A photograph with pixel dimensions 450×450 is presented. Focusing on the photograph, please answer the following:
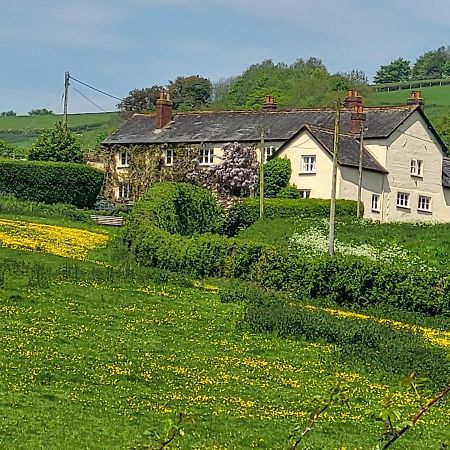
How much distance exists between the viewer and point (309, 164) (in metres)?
59.7

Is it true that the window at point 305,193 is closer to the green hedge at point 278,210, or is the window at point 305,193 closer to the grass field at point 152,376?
the green hedge at point 278,210

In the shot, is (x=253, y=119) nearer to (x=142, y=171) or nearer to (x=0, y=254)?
(x=142, y=171)

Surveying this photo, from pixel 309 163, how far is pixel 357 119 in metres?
7.02

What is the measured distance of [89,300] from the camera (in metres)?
23.9

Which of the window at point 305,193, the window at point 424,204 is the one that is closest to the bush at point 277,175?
the window at point 305,193

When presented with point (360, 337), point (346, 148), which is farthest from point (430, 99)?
point (360, 337)

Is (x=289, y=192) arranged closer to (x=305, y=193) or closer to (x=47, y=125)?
(x=305, y=193)

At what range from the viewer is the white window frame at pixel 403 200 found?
6346cm

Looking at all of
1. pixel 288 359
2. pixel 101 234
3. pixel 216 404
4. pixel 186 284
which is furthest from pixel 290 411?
pixel 101 234

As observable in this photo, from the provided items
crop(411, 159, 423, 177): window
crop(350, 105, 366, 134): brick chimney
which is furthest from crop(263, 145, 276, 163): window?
crop(411, 159, 423, 177): window

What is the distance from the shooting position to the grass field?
1271 centimetres

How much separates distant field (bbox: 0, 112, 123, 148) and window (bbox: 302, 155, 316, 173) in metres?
65.2

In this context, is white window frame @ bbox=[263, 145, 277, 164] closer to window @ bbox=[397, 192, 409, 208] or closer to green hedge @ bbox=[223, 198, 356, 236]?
window @ bbox=[397, 192, 409, 208]

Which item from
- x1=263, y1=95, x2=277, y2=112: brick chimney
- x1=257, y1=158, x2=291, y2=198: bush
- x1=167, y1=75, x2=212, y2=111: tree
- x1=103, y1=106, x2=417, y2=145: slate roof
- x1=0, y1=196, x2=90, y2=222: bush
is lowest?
x1=0, y1=196, x2=90, y2=222: bush
